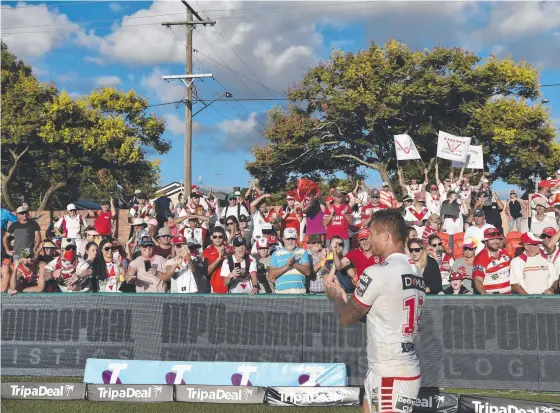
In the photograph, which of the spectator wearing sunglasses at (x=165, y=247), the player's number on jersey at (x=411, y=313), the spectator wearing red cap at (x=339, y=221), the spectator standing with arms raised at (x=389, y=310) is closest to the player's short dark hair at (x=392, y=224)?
the spectator standing with arms raised at (x=389, y=310)

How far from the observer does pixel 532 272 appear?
32.2 feet

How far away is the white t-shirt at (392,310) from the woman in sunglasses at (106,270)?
6.84 metres

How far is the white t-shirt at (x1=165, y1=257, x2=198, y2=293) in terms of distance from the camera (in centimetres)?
1027

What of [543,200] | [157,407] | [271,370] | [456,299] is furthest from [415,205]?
[157,407]

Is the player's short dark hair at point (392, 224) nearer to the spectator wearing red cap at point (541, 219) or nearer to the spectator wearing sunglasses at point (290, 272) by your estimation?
the spectator wearing sunglasses at point (290, 272)

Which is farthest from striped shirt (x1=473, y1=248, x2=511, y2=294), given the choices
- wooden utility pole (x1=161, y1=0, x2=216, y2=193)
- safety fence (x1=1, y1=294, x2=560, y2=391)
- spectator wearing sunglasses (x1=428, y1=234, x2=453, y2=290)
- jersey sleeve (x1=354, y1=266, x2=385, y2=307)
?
wooden utility pole (x1=161, y1=0, x2=216, y2=193)

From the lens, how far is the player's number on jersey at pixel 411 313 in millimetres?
4766

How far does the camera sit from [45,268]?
10.6m

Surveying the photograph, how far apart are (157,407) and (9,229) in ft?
24.0

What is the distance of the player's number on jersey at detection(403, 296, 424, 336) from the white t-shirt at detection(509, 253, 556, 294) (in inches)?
214

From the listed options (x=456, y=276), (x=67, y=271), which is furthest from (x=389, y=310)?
(x=67, y=271)

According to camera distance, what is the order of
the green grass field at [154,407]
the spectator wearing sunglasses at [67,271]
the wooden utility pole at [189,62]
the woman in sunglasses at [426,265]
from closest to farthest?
the green grass field at [154,407] → the woman in sunglasses at [426,265] → the spectator wearing sunglasses at [67,271] → the wooden utility pole at [189,62]

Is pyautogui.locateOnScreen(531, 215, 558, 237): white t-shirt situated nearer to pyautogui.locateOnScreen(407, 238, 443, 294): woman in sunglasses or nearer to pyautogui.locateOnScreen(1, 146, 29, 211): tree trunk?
pyautogui.locateOnScreen(407, 238, 443, 294): woman in sunglasses

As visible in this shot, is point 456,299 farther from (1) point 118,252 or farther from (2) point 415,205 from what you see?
(2) point 415,205
